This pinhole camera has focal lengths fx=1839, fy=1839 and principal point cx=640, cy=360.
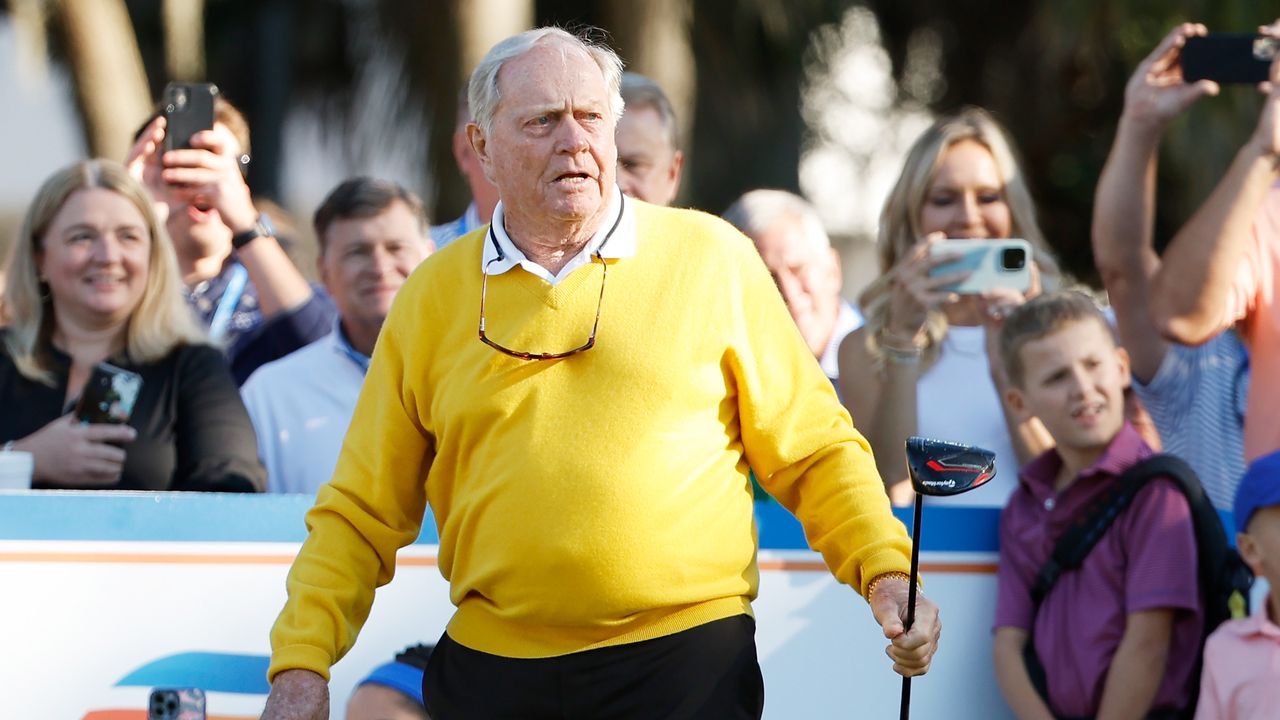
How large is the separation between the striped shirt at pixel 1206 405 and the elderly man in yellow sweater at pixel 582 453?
6.35 feet

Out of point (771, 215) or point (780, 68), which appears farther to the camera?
point (780, 68)

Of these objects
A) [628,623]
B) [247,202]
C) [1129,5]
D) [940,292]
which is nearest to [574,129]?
[628,623]

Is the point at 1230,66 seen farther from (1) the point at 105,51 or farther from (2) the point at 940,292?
(1) the point at 105,51

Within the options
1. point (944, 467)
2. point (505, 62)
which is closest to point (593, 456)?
point (944, 467)

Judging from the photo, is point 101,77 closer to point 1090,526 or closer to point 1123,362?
point 1123,362

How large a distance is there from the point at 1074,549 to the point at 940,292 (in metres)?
0.73

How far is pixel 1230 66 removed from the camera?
493 cm

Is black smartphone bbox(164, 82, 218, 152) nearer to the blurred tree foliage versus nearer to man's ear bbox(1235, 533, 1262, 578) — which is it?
man's ear bbox(1235, 533, 1262, 578)

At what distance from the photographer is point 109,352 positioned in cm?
489

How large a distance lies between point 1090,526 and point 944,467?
4.38 feet

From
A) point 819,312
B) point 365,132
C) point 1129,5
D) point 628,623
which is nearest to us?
point 628,623

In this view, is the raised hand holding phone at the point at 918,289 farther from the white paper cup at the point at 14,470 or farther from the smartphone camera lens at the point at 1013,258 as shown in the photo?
the white paper cup at the point at 14,470

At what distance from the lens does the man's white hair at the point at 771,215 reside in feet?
17.3

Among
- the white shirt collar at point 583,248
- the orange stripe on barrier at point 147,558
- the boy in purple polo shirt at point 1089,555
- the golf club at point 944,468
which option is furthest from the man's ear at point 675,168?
the golf club at point 944,468
